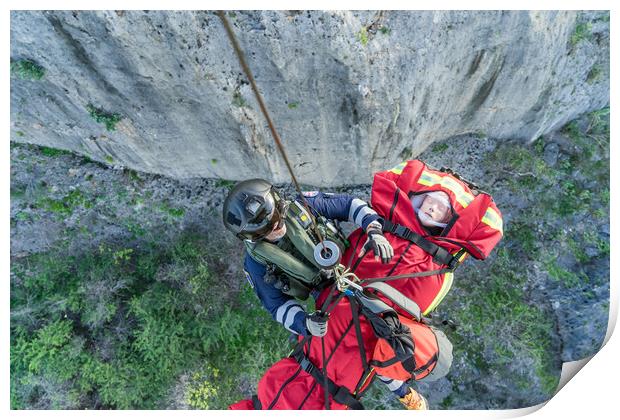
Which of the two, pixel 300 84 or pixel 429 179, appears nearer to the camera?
pixel 429 179

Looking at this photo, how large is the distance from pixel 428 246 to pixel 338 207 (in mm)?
686

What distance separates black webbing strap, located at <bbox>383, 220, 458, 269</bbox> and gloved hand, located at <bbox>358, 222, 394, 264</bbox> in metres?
0.15

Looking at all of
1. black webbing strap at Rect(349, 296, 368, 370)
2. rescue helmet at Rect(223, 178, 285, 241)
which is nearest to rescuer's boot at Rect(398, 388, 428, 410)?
black webbing strap at Rect(349, 296, 368, 370)

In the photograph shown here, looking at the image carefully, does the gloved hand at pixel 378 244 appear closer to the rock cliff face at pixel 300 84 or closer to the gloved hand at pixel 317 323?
the gloved hand at pixel 317 323

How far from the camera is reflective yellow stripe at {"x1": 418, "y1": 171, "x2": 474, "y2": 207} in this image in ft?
7.89

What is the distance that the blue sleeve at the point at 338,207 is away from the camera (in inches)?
96.6

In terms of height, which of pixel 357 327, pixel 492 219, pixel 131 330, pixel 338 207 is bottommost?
pixel 131 330

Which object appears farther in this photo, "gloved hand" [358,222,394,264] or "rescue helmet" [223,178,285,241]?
"gloved hand" [358,222,394,264]

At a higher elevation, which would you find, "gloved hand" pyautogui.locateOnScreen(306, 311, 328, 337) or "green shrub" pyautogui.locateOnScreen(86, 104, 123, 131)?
"green shrub" pyautogui.locateOnScreen(86, 104, 123, 131)

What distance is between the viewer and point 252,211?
196 cm

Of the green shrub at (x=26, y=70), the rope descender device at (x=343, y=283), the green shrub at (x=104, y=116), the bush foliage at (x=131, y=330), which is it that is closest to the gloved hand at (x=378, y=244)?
the rope descender device at (x=343, y=283)

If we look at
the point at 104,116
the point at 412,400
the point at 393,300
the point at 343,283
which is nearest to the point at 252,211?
the point at 343,283

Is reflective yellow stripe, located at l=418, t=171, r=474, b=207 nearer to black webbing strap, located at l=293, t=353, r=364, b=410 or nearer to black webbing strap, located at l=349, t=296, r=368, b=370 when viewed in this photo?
black webbing strap, located at l=349, t=296, r=368, b=370

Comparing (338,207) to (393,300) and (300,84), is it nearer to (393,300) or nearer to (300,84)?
(393,300)
